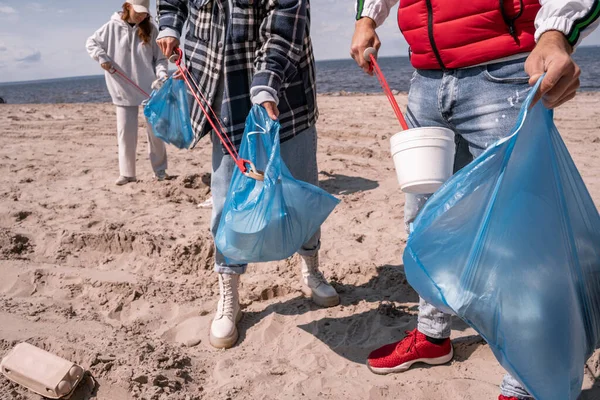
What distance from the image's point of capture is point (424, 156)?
1.40 meters

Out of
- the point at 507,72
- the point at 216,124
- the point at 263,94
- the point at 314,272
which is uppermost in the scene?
the point at 507,72

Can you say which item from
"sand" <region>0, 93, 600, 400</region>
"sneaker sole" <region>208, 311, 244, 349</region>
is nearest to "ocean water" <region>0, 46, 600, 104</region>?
"sand" <region>0, 93, 600, 400</region>

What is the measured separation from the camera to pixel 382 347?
196 centimetres

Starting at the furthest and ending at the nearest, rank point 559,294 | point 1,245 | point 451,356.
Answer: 1. point 1,245
2. point 451,356
3. point 559,294

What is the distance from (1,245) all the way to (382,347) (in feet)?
7.83

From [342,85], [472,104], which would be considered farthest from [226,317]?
[342,85]

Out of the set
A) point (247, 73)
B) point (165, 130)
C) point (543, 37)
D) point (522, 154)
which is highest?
point (543, 37)

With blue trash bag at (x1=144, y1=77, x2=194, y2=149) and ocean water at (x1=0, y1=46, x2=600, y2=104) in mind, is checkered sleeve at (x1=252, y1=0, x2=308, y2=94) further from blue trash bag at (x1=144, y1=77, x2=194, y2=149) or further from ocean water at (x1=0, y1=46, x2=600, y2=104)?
ocean water at (x1=0, y1=46, x2=600, y2=104)

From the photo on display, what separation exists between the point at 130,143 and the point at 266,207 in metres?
3.02

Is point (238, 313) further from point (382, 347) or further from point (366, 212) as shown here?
point (366, 212)

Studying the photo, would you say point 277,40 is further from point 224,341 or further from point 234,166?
point 224,341

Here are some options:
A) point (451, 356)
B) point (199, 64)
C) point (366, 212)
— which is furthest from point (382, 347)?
point (366, 212)

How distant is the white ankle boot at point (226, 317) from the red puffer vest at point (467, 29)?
119 centimetres

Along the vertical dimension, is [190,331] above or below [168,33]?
below
